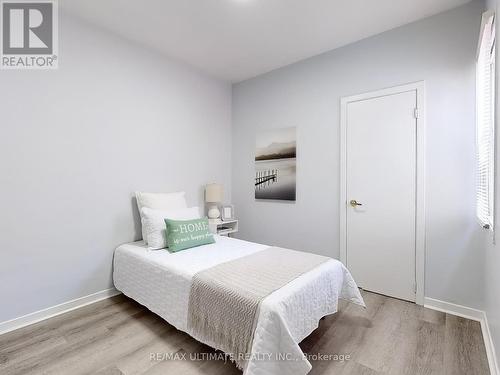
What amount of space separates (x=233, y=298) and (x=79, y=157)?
1970mm

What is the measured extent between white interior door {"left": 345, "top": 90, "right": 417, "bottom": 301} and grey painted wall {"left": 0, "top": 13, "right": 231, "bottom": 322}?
6.92 ft

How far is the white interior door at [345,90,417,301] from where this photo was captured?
2.41m

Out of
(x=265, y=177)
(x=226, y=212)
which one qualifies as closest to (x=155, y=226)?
(x=226, y=212)

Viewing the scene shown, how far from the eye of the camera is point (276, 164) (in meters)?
3.41

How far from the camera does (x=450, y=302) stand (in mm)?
2227

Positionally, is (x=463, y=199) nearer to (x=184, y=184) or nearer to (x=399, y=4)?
(x=399, y=4)

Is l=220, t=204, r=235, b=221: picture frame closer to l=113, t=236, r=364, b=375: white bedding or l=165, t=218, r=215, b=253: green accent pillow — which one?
l=113, t=236, r=364, b=375: white bedding

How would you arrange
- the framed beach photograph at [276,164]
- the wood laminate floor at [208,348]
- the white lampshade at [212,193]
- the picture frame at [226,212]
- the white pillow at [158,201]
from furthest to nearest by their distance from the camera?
the picture frame at [226,212], the white lampshade at [212,193], the framed beach photograph at [276,164], the white pillow at [158,201], the wood laminate floor at [208,348]

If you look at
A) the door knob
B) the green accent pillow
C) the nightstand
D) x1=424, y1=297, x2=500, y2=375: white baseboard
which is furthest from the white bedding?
the door knob

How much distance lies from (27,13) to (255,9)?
1.94m

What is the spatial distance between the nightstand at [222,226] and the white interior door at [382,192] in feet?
5.11

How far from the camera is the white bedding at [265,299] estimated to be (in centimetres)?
133

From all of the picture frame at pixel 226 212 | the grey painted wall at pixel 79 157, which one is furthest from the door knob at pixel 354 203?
the grey painted wall at pixel 79 157

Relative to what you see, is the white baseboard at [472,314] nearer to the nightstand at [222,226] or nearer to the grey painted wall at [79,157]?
the nightstand at [222,226]
